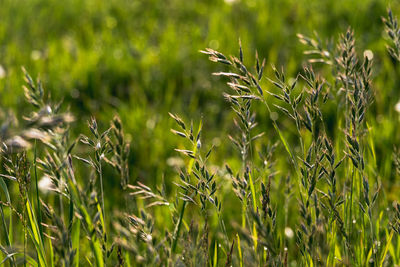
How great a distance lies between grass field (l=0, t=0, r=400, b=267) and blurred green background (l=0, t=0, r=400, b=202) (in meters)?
0.01

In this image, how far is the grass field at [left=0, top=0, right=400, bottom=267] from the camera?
1.52 meters

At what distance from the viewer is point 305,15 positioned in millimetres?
4824

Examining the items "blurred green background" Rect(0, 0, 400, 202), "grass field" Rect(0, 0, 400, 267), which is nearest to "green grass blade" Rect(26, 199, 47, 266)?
"grass field" Rect(0, 0, 400, 267)

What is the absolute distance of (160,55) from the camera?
4160mm

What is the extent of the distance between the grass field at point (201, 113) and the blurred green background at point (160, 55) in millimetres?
14

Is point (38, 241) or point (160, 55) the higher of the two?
point (38, 241)

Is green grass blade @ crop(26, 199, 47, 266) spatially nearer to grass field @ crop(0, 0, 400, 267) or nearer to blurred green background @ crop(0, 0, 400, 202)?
grass field @ crop(0, 0, 400, 267)

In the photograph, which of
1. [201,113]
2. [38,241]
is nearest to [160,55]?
[201,113]

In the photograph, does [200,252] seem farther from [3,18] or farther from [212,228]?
[3,18]

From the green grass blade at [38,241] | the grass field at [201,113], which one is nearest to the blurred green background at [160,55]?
the grass field at [201,113]

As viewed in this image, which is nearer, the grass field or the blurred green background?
the grass field

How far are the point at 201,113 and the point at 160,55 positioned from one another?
1.49 metres

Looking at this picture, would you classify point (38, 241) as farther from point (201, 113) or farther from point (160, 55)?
point (160, 55)

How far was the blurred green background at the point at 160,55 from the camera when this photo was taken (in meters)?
3.22
